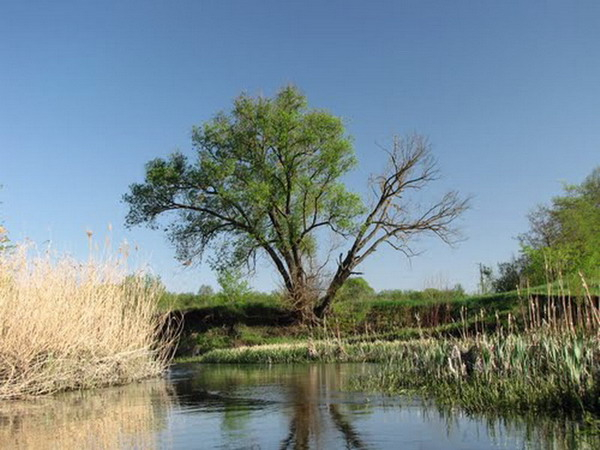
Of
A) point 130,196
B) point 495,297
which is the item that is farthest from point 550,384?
point 130,196

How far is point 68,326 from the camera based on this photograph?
14039 millimetres

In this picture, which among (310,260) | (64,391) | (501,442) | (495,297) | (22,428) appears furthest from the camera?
(310,260)

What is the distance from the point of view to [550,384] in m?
8.42

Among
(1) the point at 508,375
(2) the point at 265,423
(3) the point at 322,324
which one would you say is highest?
(3) the point at 322,324

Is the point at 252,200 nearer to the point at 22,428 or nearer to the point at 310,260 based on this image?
the point at 310,260

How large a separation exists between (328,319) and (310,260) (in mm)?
3540

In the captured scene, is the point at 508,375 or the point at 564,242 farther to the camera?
the point at 564,242

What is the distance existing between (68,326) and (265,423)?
6.95 meters

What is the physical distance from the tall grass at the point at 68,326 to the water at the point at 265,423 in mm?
868

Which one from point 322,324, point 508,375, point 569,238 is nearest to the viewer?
point 508,375

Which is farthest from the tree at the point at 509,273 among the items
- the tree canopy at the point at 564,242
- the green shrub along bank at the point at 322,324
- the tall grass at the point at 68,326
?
the tall grass at the point at 68,326

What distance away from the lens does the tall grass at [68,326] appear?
42.4 ft

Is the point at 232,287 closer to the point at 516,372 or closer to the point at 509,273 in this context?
the point at 509,273

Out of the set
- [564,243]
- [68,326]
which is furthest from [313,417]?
[564,243]
